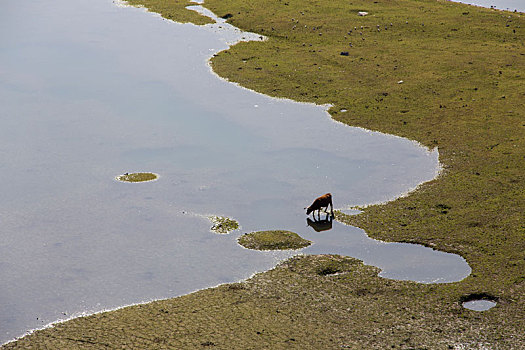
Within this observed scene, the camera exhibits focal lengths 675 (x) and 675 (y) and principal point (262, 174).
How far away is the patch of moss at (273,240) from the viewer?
92.2ft

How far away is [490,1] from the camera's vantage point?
78.1 meters

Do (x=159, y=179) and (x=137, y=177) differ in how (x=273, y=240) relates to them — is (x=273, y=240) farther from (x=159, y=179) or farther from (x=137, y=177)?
(x=137, y=177)

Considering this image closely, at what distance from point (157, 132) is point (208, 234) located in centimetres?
1406

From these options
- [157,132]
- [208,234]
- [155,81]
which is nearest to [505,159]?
[208,234]

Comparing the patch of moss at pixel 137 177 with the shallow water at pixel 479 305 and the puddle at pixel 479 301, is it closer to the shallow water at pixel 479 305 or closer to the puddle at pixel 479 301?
the puddle at pixel 479 301

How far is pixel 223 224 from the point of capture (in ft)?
98.8

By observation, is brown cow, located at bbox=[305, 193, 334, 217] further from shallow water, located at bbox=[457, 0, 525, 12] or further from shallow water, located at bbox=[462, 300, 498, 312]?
shallow water, located at bbox=[457, 0, 525, 12]

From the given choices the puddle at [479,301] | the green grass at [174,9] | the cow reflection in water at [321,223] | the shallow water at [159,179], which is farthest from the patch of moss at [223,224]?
the green grass at [174,9]

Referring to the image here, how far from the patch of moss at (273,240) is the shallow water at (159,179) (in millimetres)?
467

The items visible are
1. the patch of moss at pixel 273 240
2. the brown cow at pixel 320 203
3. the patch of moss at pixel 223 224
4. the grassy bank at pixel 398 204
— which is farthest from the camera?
the brown cow at pixel 320 203

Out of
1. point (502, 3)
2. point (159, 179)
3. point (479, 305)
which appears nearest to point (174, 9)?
point (502, 3)

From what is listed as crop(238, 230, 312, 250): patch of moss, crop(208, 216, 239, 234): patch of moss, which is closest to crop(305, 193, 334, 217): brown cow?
crop(238, 230, 312, 250): patch of moss

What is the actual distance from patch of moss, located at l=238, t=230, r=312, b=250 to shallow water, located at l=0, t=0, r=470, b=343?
467mm

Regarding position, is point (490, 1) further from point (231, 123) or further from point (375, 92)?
point (231, 123)
